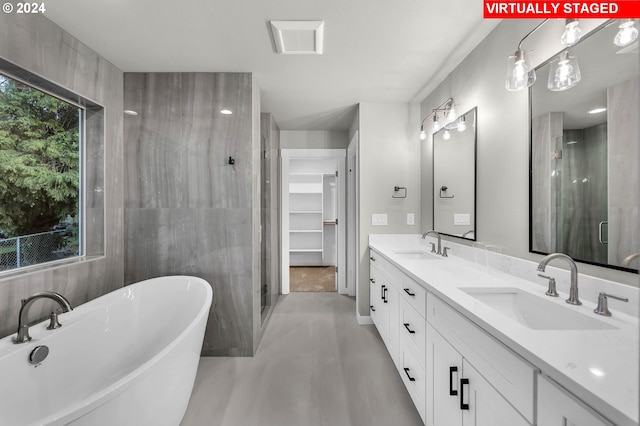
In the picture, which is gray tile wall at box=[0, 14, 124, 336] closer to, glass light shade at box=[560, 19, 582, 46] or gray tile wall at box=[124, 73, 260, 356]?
gray tile wall at box=[124, 73, 260, 356]

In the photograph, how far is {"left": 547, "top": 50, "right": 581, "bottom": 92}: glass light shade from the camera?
1165 mm

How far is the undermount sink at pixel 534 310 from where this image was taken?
0.99m

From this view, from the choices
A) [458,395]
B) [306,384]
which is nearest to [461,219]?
[458,395]

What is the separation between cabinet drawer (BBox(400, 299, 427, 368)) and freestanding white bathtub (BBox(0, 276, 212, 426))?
4.10 ft

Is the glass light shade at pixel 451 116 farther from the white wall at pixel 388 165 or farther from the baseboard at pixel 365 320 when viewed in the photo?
the baseboard at pixel 365 320

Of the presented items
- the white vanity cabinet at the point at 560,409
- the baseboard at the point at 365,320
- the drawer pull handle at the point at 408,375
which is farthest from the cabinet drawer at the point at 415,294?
the baseboard at the point at 365,320

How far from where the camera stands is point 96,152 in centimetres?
209

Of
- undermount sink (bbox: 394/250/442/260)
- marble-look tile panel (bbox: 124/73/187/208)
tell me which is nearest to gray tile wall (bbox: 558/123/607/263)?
undermount sink (bbox: 394/250/442/260)

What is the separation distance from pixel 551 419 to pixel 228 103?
2581mm

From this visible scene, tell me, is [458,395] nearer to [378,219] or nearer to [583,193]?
[583,193]

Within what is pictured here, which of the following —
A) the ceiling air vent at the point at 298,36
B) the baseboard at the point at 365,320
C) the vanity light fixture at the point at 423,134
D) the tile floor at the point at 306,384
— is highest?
the ceiling air vent at the point at 298,36

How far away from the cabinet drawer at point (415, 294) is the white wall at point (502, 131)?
599 millimetres

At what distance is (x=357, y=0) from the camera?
1.49m

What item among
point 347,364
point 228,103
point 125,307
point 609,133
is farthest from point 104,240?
point 609,133
